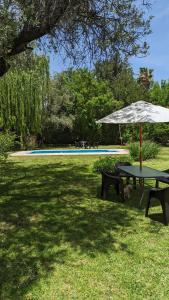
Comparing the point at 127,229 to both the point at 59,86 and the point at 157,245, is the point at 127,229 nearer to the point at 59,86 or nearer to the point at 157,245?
the point at 157,245

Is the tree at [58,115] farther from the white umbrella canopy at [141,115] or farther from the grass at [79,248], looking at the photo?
the grass at [79,248]

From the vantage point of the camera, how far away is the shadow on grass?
486 cm

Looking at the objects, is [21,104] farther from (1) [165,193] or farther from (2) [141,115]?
(1) [165,193]

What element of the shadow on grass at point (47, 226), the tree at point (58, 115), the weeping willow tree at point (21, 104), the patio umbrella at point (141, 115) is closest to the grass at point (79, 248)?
the shadow on grass at point (47, 226)

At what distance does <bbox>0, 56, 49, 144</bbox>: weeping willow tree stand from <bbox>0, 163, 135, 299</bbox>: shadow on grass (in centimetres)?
1511

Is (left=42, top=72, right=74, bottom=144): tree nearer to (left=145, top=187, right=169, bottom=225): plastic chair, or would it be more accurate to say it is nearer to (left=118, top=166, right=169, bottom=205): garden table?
(left=118, top=166, right=169, bottom=205): garden table

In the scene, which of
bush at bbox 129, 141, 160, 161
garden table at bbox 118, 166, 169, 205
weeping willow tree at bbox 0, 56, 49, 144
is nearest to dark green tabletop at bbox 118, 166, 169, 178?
garden table at bbox 118, 166, 169, 205

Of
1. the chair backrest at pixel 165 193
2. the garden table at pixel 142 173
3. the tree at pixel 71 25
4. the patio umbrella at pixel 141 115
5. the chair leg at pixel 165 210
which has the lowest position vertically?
the chair leg at pixel 165 210

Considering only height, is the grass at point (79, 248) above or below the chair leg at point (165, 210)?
below

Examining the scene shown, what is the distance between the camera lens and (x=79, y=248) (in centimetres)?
554

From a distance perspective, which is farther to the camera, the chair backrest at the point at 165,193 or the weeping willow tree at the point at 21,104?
the weeping willow tree at the point at 21,104

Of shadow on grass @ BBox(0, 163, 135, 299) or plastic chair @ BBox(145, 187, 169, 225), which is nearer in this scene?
shadow on grass @ BBox(0, 163, 135, 299)

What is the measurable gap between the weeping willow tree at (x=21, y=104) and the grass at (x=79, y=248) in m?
16.9

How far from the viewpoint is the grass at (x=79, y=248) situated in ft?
14.0
